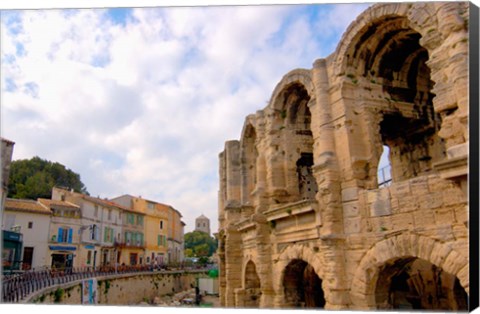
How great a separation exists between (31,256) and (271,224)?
12.6 meters

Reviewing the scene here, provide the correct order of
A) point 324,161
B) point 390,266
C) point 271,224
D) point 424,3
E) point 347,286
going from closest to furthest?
point 424,3 < point 390,266 < point 347,286 < point 324,161 < point 271,224

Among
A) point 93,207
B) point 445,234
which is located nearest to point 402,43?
point 445,234

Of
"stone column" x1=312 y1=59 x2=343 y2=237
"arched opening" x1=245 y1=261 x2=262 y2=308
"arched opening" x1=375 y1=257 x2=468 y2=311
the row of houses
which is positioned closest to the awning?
the row of houses

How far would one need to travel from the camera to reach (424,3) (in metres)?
7.31

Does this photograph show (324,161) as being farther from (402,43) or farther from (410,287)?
(410,287)

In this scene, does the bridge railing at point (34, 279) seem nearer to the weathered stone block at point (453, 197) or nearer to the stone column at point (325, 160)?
the stone column at point (325, 160)

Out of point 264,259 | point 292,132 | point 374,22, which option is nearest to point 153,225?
point 264,259

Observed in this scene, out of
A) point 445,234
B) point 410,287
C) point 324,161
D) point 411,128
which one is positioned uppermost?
point 411,128

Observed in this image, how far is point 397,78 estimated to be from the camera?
9.57 m

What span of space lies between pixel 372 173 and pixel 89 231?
22.8 metres

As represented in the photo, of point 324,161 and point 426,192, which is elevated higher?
point 324,161

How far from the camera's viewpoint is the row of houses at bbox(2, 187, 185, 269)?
18.7 metres

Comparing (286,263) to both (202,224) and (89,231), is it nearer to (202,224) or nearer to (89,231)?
(89,231)

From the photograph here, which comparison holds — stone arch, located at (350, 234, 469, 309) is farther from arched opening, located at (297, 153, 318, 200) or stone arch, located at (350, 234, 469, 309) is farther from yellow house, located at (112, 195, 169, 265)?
yellow house, located at (112, 195, 169, 265)
